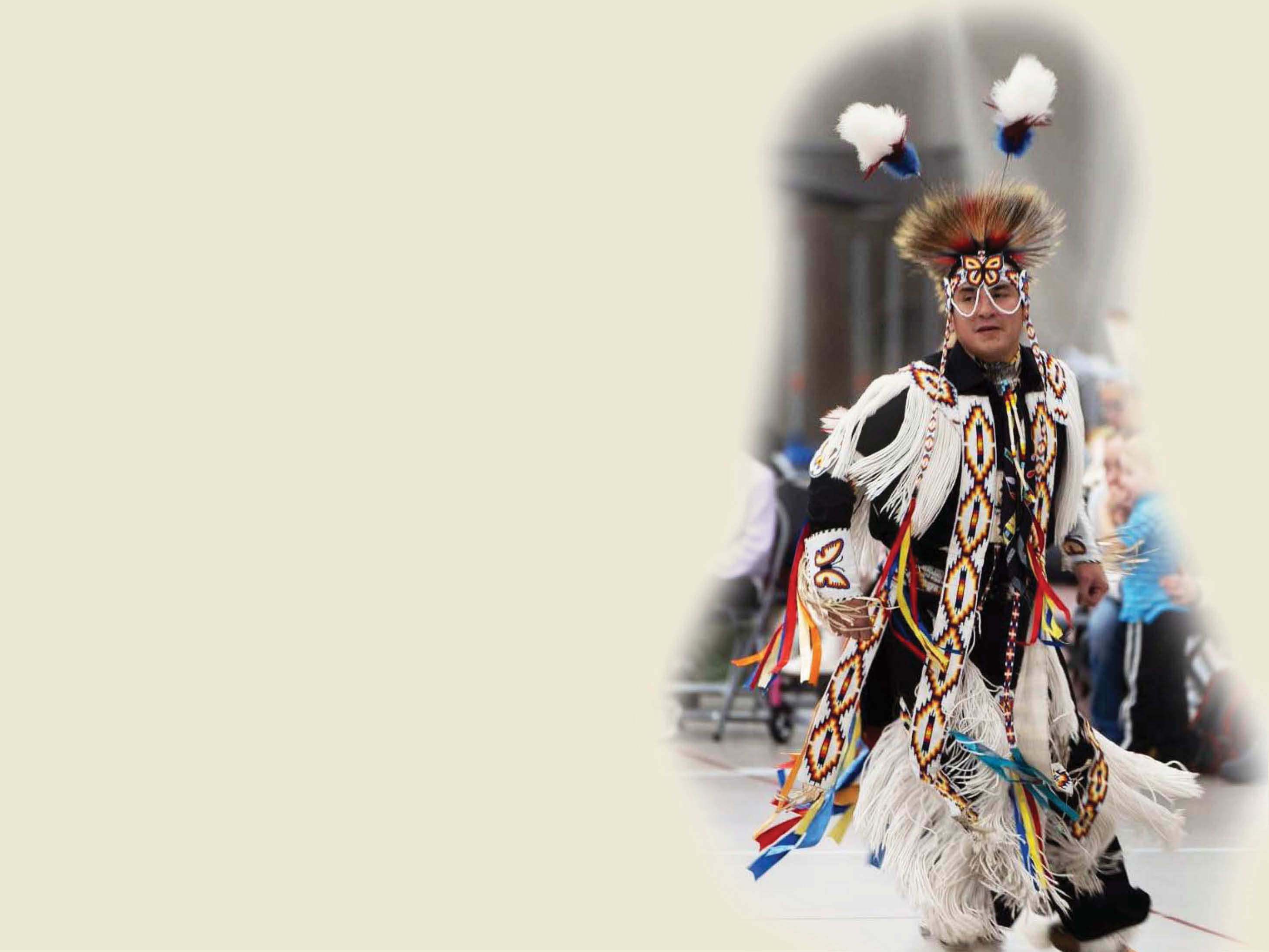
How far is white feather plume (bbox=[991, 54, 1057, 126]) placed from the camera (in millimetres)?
4426

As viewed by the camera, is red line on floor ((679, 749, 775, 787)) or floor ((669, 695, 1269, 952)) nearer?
floor ((669, 695, 1269, 952))

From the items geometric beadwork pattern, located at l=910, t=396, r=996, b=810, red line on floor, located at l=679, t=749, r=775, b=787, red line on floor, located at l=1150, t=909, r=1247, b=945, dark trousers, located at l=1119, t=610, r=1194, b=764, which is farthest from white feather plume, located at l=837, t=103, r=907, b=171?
dark trousers, located at l=1119, t=610, r=1194, b=764

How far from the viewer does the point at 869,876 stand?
18.9ft

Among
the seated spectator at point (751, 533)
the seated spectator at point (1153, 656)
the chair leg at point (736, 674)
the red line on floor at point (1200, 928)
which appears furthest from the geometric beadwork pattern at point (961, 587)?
the chair leg at point (736, 674)

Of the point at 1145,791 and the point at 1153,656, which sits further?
the point at 1153,656

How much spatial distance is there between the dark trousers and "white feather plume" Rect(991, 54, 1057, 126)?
13.0 feet

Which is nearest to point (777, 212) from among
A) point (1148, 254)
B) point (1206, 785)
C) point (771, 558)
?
point (1148, 254)

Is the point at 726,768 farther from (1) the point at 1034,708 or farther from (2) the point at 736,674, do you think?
(1) the point at 1034,708

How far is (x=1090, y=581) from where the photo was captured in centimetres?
473

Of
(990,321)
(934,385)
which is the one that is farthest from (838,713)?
(990,321)

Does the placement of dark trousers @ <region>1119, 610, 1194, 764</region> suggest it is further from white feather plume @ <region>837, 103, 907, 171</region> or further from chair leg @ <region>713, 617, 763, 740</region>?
white feather plume @ <region>837, 103, 907, 171</region>

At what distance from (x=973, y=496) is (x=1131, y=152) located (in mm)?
7334

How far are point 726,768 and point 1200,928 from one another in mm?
3494

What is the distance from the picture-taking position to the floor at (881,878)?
4.85 meters
